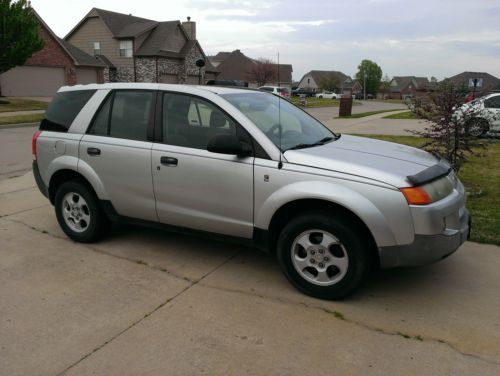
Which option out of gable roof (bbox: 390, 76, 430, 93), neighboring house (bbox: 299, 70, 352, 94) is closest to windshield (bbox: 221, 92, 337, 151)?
neighboring house (bbox: 299, 70, 352, 94)

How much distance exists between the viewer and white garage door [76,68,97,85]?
40.2 m

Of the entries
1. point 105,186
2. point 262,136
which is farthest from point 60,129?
point 262,136

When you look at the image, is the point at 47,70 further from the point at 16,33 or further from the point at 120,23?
the point at 120,23

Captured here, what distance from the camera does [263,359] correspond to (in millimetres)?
2998

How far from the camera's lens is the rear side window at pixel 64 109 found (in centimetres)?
502

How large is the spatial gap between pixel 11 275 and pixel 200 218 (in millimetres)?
1783

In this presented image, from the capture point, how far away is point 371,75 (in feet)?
379

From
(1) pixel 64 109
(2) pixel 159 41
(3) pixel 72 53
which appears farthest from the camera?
(2) pixel 159 41

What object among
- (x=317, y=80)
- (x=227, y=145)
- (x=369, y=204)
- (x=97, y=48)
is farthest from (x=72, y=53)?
(x=317, y=80)

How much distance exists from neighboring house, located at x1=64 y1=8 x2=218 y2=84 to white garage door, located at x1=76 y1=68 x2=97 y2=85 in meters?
2.07

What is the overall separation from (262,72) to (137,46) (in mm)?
30658

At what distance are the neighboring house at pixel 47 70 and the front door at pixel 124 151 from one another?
33.8 metres

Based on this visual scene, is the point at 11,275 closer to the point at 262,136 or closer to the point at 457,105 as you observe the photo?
the point at 262,136

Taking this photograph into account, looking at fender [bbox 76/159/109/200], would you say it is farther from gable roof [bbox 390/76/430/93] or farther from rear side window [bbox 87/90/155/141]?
gable roof [bbox 390/76/430/93]
